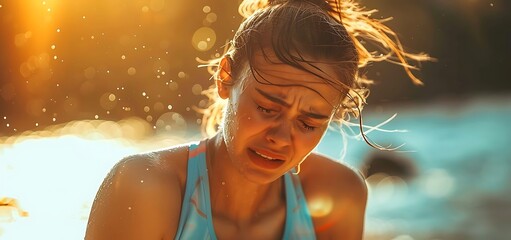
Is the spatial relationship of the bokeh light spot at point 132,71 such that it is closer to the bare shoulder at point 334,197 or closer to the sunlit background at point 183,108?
the sunlit background at point 183,108

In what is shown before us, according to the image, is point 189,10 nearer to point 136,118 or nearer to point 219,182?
point 136,118

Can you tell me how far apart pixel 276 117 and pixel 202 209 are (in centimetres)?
48

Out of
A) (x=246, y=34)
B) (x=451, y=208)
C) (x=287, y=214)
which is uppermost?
(x=246, y=34)

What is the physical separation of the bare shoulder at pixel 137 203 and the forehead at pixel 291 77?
1.60 ft

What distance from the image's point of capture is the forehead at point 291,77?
2807 millimetres

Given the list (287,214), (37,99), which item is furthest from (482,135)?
(287,214)

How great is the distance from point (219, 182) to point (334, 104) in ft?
1.77

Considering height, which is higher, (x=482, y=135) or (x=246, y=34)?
(x=246, y=34)

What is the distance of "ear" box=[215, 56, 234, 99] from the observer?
120 inches

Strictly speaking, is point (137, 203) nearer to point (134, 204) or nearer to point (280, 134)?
point (134, 204)

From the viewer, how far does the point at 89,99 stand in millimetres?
23266

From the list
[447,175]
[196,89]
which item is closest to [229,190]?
[447,175]

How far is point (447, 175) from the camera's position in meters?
13.9

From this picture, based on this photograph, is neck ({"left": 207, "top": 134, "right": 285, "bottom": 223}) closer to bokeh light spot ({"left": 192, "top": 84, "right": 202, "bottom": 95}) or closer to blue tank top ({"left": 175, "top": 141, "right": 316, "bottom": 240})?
blue tank top ({"left": 175, "top": 141, "right": 316, "bottom": 240})
